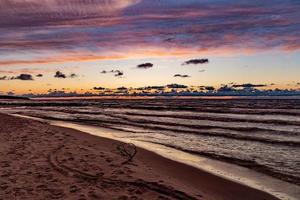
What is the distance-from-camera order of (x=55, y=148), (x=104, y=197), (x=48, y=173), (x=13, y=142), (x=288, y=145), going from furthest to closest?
(x=288, y=145), (x=13, y=142), (x=55, y=148), (x=48, y=173), (x=104, y=197)

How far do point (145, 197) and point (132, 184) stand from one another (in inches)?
53.8

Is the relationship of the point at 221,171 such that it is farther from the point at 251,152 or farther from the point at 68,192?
the point at 68,192

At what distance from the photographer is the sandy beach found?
1034 centimetres

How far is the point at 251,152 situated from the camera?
778 inches

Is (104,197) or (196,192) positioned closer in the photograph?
(104,197)

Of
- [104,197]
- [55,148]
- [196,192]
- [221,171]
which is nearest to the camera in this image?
[104,197]

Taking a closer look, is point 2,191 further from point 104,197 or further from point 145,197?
point 145,197

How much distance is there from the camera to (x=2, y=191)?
10047 mm

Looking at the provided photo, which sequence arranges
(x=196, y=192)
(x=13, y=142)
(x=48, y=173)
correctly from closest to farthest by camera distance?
(x=196, y=192), (x=48, y=173), (x=13, y=142)

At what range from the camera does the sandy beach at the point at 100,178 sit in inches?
407

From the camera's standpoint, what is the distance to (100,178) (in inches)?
472

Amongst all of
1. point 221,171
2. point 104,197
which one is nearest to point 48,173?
point 104,197

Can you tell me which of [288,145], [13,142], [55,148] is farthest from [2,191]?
[288,145]

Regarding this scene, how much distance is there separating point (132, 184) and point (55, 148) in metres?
7.70
